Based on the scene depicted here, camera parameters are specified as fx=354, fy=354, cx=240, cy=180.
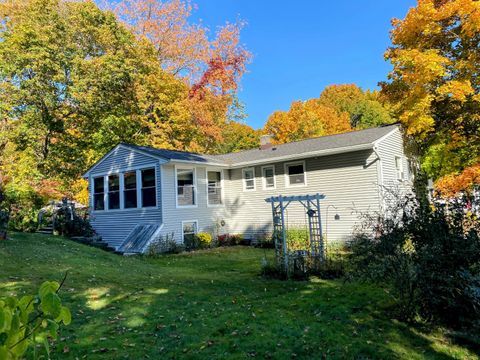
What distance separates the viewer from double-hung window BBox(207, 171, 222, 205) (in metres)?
17.6

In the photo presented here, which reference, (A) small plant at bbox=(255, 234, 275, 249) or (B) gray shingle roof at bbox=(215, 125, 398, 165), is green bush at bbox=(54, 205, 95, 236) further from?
(A) small plant at bbox=(255, 234, 275, 249)

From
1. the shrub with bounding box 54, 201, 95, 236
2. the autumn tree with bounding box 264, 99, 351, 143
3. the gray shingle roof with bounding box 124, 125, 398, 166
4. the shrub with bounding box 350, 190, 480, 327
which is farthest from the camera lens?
the autumn tree with bounding box 264, 99, 351, 143

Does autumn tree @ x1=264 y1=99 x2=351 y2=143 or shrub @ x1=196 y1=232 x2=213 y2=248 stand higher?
autumn tree @ x1=264 y1=99 x2=351 y2=143

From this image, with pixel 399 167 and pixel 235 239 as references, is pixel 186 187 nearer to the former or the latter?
pixel 235 239

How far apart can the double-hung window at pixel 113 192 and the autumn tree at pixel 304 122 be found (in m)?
20.6

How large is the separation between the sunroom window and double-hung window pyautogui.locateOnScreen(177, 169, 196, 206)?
14.7 ft

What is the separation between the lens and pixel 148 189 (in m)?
15.6

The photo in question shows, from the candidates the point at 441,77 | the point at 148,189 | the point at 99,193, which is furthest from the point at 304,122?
the point at 99,193

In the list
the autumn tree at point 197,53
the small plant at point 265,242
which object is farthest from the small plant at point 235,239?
the autumn tree at point 197,53

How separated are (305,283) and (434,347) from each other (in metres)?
3.61

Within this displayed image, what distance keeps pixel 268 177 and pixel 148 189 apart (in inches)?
223

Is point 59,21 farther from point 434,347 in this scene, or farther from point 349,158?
point 434,347

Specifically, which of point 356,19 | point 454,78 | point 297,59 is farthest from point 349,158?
point 297,59

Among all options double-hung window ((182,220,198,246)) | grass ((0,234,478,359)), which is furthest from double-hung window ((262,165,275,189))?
grass ((0,234,478,359))
